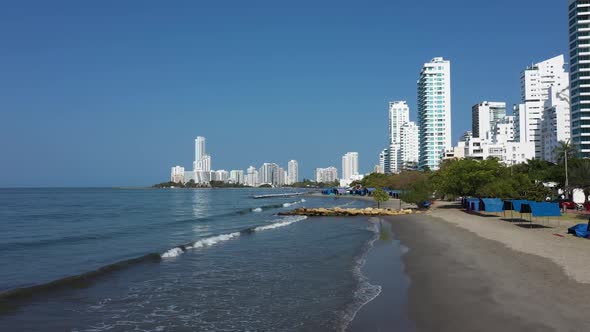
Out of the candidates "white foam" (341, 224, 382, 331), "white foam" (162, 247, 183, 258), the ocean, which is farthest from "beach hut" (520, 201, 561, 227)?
"white foam" (162, 247, 183, 258)

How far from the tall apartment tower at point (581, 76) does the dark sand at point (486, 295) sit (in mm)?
91717

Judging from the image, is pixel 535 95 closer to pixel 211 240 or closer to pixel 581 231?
pixel 581 231

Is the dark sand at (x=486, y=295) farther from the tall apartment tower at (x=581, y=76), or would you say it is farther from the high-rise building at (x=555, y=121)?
the high-rise building at (x=555, y=121)

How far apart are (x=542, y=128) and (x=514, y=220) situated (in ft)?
387

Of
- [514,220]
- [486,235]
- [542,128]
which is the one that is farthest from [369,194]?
[486,235]

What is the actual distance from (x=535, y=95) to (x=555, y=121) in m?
35.1

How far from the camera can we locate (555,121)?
12319cm

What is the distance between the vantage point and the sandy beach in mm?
10562

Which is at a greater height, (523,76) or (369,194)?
(523,76)

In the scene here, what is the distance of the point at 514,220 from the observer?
36000 mm

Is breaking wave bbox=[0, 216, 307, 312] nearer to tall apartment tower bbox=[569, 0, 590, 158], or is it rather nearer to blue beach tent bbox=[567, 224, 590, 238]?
blue beach tent bbox=[567, 224, 590, 238]

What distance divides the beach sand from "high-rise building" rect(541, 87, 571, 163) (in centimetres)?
10932

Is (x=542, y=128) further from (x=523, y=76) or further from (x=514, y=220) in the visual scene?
(x=514, y=220)

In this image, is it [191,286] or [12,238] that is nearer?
[191,286]
